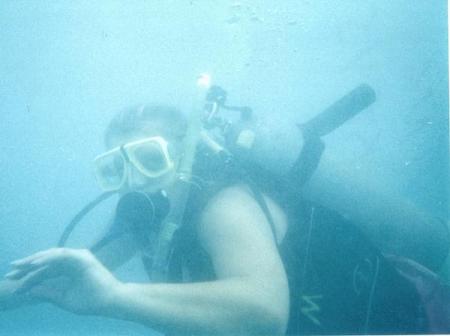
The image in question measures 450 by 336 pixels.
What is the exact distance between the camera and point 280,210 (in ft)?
6.90

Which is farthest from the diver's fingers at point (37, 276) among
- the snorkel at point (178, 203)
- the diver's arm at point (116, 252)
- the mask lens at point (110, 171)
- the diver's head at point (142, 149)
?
the diver's arm at point (116, 252)

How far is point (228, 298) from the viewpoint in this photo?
62.0 inches

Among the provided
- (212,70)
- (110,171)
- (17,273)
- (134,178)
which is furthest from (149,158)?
(212,70)

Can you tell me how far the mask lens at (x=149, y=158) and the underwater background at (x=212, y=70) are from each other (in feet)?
10.3

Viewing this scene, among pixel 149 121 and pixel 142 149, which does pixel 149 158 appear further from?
pixel 149 121

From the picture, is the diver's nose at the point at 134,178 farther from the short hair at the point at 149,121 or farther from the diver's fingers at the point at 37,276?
the diver's fingers at the point at 37,276

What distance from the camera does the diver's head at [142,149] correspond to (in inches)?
87.6

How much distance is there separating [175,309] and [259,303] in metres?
0.34

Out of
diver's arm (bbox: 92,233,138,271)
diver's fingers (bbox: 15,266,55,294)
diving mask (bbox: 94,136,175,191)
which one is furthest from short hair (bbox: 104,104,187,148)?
diver's fingers (bbox: 15,266,55,294)

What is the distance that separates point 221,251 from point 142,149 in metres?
0.83

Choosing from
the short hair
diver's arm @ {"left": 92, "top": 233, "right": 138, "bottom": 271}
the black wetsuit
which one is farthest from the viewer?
diver's arm @ {"left": 92, "top": 233, "right": 138, "bottom": 271}

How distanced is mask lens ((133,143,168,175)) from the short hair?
0.14 meters

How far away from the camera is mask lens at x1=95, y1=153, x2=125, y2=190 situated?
247 cm

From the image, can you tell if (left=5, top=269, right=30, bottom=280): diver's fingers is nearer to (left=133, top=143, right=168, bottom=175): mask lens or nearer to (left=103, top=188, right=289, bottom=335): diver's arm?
(left=103, top=188, right=289, bottom=335): diver's arm
